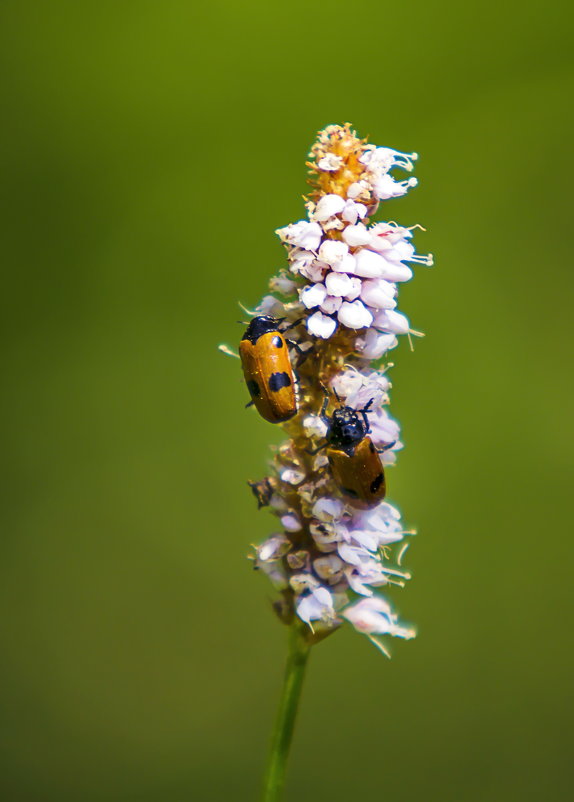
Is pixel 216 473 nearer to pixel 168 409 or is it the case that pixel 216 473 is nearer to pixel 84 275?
pixel 168 409

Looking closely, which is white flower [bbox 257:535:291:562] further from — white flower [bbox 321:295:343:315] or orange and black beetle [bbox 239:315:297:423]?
white flower [bbox 321:295:343:315]

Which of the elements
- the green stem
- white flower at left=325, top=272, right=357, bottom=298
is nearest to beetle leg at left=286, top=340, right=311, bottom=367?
white flower at left=325, top=272, right=357, bottom=298

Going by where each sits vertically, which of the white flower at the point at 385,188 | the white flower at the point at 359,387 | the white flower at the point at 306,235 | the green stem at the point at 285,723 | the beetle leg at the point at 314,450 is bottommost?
the green stem at the point at 285,723

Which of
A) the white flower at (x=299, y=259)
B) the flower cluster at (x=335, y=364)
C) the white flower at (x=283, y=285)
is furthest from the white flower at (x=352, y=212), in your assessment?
the white flower at (x=283, y=285)

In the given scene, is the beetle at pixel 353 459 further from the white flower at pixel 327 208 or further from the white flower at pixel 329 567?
the white flower at pixel 327 208

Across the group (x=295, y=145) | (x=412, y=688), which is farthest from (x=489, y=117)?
(x=412, y=688)
